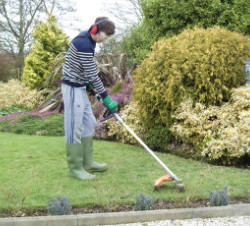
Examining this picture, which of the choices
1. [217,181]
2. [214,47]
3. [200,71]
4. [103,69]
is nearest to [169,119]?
[200,71]

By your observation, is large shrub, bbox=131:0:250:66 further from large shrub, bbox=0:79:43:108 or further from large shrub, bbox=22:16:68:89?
large shrub, bbox=22:16:68:89

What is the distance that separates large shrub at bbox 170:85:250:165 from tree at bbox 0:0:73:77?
1863 centimetres

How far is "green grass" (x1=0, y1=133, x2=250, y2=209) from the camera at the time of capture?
12.3ft

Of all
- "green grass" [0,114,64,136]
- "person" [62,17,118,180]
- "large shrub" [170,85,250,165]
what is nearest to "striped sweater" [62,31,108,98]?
"person" [62,17,118,180]

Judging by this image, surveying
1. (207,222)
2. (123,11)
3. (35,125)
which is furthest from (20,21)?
(207,222)

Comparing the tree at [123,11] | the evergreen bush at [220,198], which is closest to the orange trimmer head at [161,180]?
the evergreen bush at [220,198]

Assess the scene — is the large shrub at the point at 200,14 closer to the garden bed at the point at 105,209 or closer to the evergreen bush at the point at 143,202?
the garden bed at the point at 105,209

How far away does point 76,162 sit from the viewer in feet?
14.6

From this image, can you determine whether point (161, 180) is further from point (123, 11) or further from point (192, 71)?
point (123, 11)

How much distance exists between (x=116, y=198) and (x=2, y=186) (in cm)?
140

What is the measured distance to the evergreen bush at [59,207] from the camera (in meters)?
3.25

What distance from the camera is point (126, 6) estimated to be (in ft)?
75.1

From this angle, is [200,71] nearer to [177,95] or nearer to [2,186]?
[177,95]

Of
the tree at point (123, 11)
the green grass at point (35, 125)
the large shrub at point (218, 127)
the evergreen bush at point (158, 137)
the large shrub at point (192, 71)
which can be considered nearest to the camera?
the large shrub at point (218, 127)
